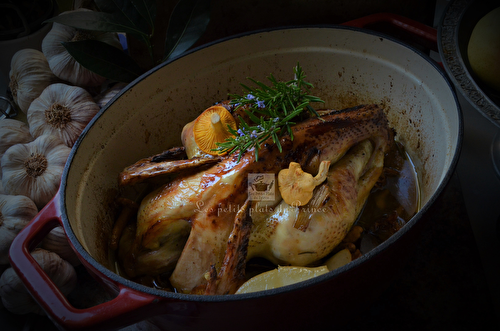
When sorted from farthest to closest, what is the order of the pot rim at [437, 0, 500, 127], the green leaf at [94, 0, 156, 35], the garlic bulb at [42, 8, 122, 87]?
the garlic bulb at [42, 8, 122, 87], the green leaf at [94, 0, 156, 35], the pot rim at [437, 0, 500, 127]

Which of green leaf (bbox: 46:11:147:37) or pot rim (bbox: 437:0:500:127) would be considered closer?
pot rim (bbox: 437:0:500:127)

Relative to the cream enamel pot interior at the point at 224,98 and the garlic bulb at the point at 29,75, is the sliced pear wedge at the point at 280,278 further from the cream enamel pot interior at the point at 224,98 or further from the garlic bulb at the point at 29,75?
the garlic bulb at the point at 29,75

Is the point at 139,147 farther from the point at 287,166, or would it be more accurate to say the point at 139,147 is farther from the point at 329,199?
the point at 329,199

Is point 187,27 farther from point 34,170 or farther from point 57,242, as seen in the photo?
point 57,242

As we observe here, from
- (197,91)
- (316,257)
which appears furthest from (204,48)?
(316,257)

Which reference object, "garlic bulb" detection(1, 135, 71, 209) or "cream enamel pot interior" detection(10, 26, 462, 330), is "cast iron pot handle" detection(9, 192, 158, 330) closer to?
"cream enamel pot interior" detection(10, 26, 462, 330)

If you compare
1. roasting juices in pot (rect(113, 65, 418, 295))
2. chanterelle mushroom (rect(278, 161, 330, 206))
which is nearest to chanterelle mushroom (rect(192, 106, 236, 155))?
roasting juices in pot (rect(113, 65, 418, 295))

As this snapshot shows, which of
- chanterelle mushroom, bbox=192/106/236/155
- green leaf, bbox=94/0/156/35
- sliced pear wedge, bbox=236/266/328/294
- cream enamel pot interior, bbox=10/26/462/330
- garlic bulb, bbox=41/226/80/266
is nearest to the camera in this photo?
cream enamel pot interior, bbox=10/26/462/330
